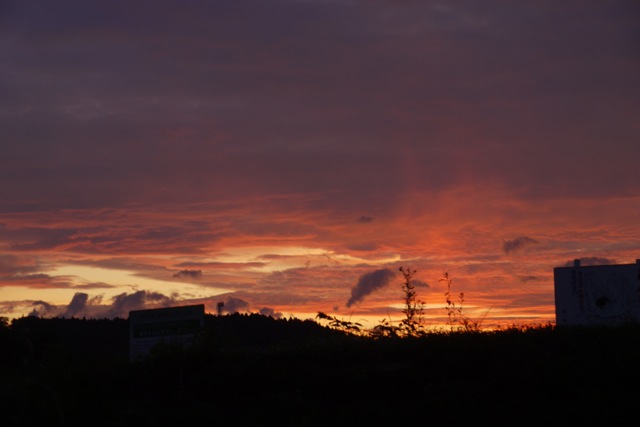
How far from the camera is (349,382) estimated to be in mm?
13367

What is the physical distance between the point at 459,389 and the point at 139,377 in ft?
19.5

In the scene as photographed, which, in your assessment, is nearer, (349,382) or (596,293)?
(349,382)

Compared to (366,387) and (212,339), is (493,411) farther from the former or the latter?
(212,339)

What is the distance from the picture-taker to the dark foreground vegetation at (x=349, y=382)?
34.7ft

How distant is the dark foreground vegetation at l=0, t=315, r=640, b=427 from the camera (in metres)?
10.6

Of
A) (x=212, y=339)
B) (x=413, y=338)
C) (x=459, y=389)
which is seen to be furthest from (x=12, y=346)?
(x=459, y=389)

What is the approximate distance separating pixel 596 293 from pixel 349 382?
1290 centimetres

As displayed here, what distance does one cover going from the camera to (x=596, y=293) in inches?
928

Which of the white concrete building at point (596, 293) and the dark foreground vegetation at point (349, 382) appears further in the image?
the white concrete building at point (596, 293)

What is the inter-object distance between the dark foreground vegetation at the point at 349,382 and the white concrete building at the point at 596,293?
24.2 ft

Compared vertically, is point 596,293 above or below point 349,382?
above

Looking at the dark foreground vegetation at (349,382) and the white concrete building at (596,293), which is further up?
the white concrete building at (596,293)

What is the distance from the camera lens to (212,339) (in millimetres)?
15664

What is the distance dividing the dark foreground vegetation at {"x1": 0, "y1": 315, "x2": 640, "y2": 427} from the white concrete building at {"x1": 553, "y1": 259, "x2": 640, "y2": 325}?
7390 mm
